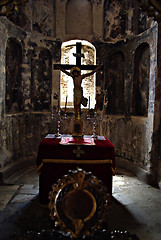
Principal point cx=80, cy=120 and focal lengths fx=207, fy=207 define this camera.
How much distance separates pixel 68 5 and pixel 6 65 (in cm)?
347

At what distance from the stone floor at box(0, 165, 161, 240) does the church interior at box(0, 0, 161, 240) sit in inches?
1.0

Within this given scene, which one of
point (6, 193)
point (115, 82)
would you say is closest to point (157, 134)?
point (115, 82)

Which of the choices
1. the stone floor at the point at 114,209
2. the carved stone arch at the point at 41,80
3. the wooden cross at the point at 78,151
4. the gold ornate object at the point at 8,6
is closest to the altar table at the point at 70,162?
the wooden cross at the point at 78,151

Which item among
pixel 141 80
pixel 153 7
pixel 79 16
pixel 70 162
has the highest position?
pixel 79 16

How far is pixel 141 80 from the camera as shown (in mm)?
6594

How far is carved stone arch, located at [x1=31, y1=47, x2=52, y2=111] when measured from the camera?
727cm

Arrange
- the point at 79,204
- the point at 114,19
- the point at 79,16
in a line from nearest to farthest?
the point at 79,204, the point at 114,19, the point at 79,16

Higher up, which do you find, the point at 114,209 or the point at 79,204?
the point at 79,204

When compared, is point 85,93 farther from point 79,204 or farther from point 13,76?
point 79,204

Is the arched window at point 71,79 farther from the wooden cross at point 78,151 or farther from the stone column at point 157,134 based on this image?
the wooden cross at point 78,151

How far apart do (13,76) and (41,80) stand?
1.15m

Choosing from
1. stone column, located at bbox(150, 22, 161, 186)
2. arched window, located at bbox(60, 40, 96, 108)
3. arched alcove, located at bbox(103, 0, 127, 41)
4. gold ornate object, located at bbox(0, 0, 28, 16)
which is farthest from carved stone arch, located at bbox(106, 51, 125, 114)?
gold ornate object, located at bbox(0, 0, 28, 16)

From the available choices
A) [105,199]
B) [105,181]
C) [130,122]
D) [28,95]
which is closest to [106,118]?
[130,122]

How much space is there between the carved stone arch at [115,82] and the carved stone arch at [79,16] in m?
1.44
